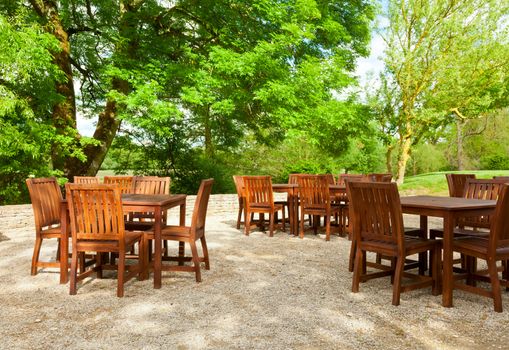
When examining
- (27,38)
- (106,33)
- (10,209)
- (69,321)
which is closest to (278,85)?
(106,33)

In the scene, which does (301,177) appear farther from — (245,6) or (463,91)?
(463,91)

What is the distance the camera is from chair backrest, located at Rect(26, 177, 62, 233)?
4.61 m

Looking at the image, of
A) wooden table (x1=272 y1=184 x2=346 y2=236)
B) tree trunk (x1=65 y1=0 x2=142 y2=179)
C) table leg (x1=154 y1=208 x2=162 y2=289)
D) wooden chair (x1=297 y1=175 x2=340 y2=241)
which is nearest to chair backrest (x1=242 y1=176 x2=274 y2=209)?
wooden table (x1=272 y1=184 x2=346 y2=236)

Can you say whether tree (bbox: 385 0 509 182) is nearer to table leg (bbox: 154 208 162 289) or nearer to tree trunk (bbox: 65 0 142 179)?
tree trunk (bbox: 65 0 142 179)

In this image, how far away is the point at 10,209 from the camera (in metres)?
8.22

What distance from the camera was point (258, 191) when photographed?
7645 mm

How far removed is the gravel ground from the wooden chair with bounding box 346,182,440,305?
0.18 meters

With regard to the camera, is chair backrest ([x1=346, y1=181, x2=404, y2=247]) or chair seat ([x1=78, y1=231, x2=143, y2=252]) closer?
chair backrest ([x1=346, y1=181, x2=404, y2=247])

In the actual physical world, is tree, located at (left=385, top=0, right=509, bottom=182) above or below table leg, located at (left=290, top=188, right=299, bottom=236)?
above

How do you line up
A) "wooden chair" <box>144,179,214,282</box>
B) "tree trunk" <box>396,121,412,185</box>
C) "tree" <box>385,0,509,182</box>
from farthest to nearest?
"tree trunk" <box>396,121,412,185</box>, "tree" <box>385,0,509,182</box>, "wooden chair" <box>144,179,214,282</box>

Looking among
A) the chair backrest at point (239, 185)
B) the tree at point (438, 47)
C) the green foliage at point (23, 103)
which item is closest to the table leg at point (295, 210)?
the chair backrest at point (239, 185)

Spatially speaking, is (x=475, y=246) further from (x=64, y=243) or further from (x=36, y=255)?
(x=36, y=255)

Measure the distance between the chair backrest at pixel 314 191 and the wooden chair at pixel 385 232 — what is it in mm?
3079

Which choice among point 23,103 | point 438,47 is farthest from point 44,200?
point 438,47
